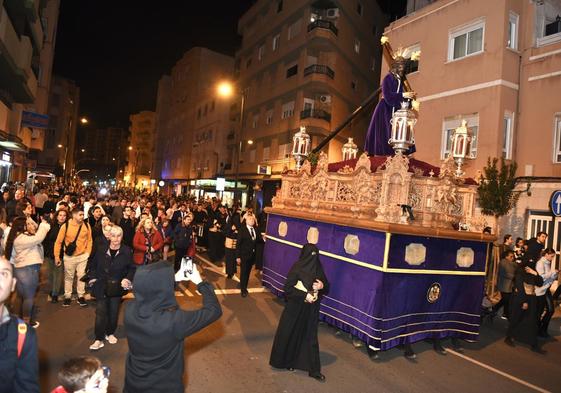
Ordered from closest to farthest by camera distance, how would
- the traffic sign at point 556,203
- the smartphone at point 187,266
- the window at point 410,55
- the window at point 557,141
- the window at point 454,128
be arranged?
the smartphone at point 187,266 → the traffic sign at point 556,203 → the window at point 557,141 → the window at point 454,128 → the window at point 410,55

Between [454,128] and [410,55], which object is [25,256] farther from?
[410,55]

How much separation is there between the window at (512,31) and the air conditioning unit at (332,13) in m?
17.6

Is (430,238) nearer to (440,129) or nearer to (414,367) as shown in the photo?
(414,367)

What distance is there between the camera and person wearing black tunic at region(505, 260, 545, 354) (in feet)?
Answer: 25.6

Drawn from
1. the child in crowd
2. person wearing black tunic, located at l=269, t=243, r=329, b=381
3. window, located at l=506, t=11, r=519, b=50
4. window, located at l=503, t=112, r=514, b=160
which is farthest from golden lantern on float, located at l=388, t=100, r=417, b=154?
window, located at l=506, t=11, r=519, b=50

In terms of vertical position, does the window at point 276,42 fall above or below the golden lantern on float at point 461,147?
above

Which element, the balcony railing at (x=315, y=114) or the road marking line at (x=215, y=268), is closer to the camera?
the road marking line at (x=215, y=268)

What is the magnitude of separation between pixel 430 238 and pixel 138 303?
5.27m

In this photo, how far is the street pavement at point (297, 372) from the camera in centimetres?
528

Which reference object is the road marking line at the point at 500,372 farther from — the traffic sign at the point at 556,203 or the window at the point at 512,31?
the window at the point at 512,31

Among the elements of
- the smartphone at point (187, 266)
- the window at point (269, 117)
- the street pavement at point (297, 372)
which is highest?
the window at point (269, 117)

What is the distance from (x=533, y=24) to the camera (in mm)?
14836

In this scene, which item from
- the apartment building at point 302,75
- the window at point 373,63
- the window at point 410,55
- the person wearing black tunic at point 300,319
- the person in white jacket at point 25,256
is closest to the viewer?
the person wearing black tunic at point 300,319

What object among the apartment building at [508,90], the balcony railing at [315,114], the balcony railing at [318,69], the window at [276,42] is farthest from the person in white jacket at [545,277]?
the window at [276,42]
